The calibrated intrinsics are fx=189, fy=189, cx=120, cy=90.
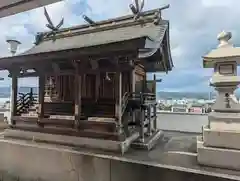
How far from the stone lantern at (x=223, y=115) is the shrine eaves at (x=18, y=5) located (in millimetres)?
3070

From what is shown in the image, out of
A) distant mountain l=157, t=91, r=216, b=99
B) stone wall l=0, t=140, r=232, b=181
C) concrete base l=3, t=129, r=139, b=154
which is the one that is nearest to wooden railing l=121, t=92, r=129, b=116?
concrete base l=3, t=129, r=139, b=154

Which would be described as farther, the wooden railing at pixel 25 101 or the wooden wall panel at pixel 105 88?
the wooden railing at pixel 25 101

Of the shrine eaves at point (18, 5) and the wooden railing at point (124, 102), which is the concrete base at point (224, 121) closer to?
the wooden railing at point (124, 102)

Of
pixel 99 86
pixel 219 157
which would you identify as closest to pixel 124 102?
pixel 99 86

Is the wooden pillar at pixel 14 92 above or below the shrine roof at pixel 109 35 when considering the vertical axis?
below

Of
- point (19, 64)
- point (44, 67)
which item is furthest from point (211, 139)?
point (19, 64)

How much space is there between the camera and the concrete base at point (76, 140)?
14.4 feet

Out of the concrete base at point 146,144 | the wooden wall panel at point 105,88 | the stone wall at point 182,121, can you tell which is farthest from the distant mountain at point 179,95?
the concrete base at point 146,144

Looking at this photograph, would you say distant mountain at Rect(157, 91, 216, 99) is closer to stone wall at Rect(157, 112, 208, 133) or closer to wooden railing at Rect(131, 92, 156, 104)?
stone wall at Rect(157, 112, 208, 133)

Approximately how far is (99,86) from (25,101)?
284 centimetres

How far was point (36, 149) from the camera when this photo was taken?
15.0 feet

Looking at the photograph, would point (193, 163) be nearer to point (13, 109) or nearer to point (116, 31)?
point (116, 31)

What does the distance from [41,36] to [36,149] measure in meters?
5.52

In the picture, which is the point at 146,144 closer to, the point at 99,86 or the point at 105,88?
the point at 105,88
